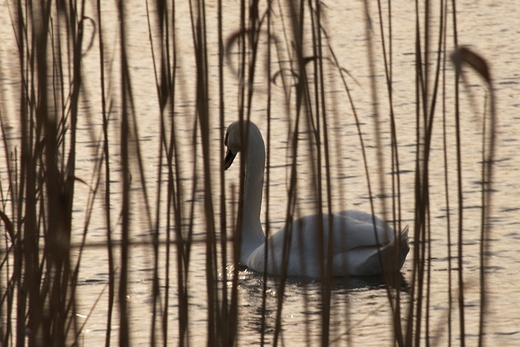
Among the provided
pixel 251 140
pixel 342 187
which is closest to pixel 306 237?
pixel 251 140

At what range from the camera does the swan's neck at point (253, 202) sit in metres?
5.97

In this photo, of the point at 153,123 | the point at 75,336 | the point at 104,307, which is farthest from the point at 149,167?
the point at 75,336

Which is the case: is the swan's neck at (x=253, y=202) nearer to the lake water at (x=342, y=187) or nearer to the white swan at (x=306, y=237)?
the white swan at (x=306, y=237)

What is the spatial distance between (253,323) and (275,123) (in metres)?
3.57

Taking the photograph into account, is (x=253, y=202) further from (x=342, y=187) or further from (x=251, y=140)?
(x=342, y=187)

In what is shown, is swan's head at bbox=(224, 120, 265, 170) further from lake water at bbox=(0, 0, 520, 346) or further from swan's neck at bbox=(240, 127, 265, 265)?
lake water at bbox=(0, 0, 520, 346)

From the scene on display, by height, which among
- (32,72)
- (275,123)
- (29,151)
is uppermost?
(32,72)

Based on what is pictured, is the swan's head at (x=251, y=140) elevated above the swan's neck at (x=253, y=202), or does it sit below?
above

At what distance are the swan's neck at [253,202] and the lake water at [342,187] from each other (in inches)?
4.9

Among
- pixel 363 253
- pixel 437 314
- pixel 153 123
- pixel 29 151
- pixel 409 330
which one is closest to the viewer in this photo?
pixel 29 151

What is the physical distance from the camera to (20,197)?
1.92 meters

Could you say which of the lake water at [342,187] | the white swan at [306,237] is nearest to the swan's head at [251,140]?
the white swan at [306,237]

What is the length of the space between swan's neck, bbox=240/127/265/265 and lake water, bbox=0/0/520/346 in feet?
0.41

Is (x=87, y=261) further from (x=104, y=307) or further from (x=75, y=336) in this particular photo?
(x=75, y=336)
